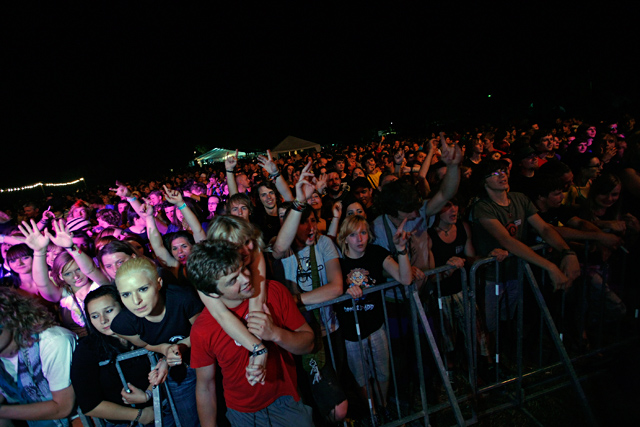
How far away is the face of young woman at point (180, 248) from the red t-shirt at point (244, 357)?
166 cm

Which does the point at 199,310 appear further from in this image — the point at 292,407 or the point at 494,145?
the point at 494,145

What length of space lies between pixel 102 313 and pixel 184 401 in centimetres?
95

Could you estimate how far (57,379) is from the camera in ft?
7.34

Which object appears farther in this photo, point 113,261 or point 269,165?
point 269,165

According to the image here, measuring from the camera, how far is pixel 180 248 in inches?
142

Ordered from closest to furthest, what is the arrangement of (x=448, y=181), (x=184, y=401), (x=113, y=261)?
(x=184, y=401), (x=113, y=261), (x=448, y=181)

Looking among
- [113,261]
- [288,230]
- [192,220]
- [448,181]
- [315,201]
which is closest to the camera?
[288,230]

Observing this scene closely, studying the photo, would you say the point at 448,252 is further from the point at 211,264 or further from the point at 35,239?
the point at 35,239

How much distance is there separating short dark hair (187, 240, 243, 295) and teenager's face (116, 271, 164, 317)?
554 mm

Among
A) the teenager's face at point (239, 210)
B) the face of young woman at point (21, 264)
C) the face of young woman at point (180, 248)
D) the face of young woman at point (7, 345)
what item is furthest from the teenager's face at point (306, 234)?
the face of young woman at point (21, 264)

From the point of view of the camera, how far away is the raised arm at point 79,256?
3164 mm

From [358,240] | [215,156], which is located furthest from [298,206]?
[215,156]

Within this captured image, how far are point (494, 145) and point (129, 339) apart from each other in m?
9.61

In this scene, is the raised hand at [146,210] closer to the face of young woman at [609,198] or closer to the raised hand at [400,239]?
the raised hand at [400,239]
